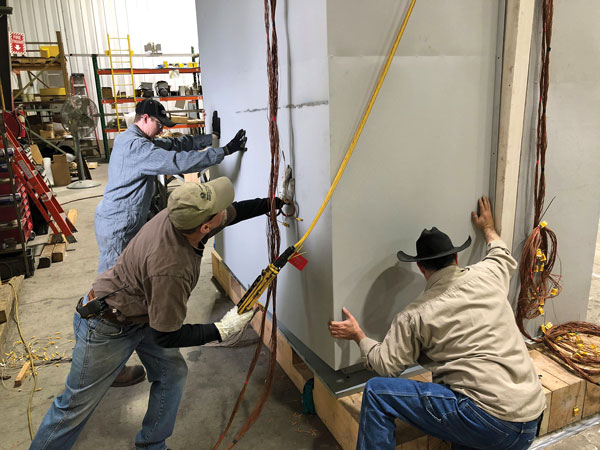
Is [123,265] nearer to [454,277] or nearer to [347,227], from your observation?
[347,227]

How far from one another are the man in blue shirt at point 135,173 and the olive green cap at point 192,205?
1271 mm

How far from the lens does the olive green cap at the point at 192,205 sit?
5.91 ft

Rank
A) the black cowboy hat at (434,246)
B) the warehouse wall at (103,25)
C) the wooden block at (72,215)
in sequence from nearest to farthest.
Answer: the black cowboy hat at (434,246)
the wooden block at (72,215)
the warehouse wall at (103,25)

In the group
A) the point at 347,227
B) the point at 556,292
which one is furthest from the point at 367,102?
the point at 556,292

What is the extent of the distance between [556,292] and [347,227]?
1.47 m

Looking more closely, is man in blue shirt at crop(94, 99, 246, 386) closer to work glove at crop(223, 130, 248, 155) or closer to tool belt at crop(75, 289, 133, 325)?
work glove at crop(223, 130, 248, 155)

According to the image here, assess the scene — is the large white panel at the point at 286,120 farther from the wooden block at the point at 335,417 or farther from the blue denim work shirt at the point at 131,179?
the blue denim work shirt at the point at 131,179

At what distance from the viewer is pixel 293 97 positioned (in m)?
2.27

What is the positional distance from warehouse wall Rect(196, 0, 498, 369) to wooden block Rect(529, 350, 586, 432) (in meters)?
0.77

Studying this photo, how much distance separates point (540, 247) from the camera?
2611 mm

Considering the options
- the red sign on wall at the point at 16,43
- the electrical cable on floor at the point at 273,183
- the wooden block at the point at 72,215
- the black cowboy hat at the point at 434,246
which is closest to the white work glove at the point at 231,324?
the electrical cable on floor at the point at 273,183

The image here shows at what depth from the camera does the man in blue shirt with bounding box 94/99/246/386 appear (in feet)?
10.3

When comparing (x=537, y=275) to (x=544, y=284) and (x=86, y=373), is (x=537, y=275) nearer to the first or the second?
(x=544, y=284)

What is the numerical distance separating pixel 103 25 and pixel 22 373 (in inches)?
478
